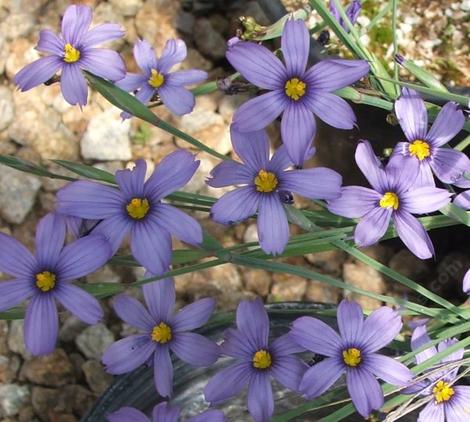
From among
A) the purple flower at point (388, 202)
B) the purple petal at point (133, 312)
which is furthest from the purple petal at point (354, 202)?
the purple petal at point (133, 312)

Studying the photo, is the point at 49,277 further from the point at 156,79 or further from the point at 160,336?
the point at 156,79

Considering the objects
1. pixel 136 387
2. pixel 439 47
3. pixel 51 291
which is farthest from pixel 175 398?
pixel 439 47

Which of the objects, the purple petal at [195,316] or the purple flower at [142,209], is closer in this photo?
the purple flower at [142,209]

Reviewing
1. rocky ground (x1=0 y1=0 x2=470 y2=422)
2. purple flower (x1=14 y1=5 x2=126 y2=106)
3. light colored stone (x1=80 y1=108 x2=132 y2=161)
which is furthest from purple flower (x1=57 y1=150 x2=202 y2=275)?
light colored stone (x1=80 y1=108 x2=132 y2=161)

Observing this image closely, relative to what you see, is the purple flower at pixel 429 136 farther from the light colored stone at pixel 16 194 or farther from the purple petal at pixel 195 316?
the light colored stone at pixel 16 194

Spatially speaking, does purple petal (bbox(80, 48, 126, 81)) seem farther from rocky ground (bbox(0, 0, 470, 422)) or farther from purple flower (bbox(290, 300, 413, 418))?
rocky ground (bbox(0, 0, 470, 422))
